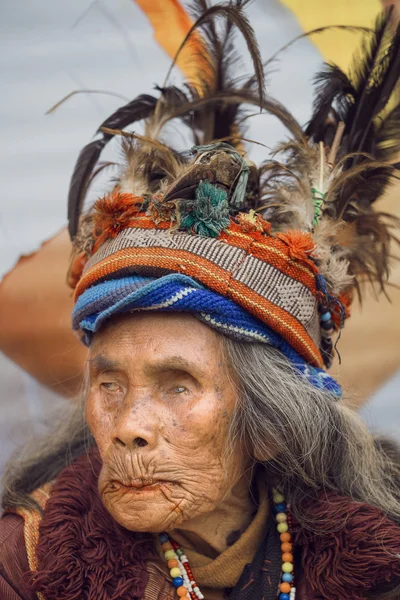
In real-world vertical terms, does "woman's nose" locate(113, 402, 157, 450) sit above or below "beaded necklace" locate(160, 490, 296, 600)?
above

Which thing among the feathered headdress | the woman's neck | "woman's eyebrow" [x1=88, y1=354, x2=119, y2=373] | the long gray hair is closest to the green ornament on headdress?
the feathered headdress

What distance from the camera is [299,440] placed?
79.4 inches

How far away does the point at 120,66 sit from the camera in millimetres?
3014

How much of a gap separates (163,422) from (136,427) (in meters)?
0.08

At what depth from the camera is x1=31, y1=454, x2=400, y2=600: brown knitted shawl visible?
1.91 meters

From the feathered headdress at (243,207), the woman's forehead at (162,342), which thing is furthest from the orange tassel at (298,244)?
the woman's forehead at (162,342)

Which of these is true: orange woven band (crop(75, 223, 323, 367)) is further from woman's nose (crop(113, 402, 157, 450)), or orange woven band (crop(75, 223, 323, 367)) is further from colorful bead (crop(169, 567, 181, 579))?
colorful bead (crop(169, 567, 181, 579))

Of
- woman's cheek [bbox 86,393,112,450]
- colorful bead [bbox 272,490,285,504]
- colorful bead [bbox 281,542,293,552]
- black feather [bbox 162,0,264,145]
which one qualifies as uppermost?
black feather [bbox 162,0,264,145]

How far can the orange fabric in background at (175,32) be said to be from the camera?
241 cm

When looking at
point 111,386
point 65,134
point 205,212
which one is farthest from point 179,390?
point 65,134

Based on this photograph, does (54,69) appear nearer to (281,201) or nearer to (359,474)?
(281,201)

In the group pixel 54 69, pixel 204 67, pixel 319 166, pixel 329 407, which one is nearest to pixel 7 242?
pixel 54 69

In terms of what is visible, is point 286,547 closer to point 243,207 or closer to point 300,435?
point 300,435

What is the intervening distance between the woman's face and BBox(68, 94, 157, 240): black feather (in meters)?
0.64
